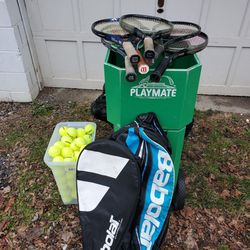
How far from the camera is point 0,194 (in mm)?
2166

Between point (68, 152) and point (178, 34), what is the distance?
1008 mm

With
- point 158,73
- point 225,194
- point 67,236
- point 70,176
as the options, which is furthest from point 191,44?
point 67,236

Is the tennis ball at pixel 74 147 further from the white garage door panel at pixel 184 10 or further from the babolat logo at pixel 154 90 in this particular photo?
the white garage door panel at pixel 184 10

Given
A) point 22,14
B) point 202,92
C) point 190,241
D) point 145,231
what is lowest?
point 190,241

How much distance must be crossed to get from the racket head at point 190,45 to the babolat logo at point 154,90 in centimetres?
18

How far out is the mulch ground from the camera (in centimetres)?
188

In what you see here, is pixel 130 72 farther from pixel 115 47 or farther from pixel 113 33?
pixel 113 33

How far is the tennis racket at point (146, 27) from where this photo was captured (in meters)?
1.35

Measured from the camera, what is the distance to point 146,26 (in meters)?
1.49

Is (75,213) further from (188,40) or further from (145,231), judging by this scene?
(188,40)

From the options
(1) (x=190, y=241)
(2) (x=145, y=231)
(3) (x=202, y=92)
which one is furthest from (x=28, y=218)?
(3) (x=202, y=92)

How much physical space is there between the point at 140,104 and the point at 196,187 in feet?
3.65

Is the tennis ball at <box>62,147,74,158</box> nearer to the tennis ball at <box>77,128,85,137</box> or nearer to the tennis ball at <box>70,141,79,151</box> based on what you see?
the tennis ball at <box>70,141,79,151</box>

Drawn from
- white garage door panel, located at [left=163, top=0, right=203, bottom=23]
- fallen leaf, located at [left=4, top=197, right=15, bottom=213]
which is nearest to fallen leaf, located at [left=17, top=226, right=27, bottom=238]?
fallen leaf, located at [left=4, top=197, right=15, bottom=213]
